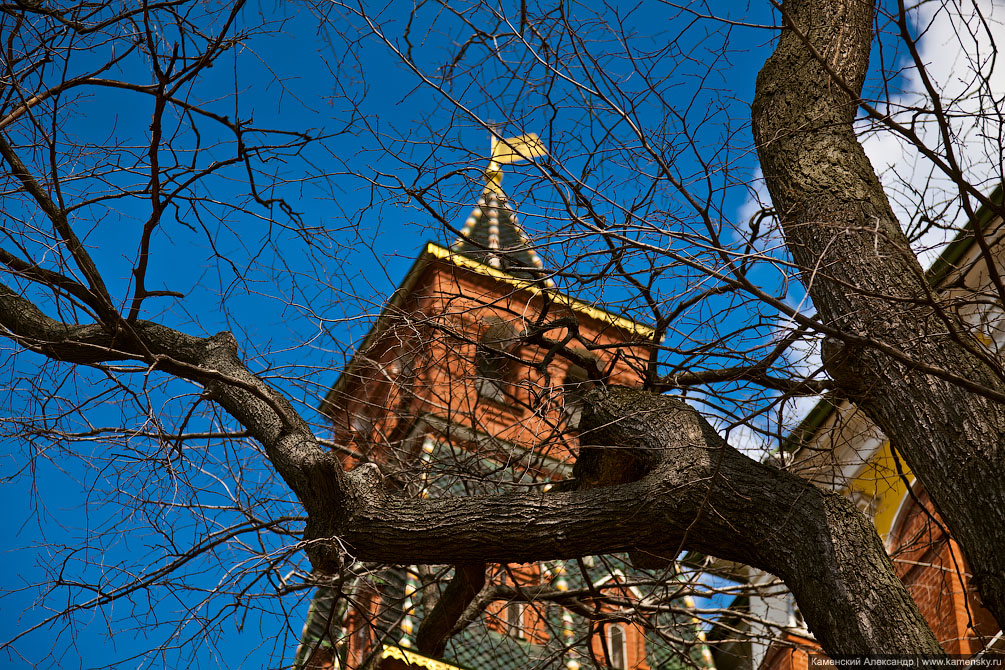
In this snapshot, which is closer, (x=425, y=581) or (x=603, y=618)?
(x=603, y=618)

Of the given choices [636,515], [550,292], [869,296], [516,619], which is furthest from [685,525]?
[516,619]

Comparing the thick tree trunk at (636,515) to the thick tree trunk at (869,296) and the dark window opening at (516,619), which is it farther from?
the dark window opening at (516,619)

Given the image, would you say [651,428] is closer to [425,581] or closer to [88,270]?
[88,270]

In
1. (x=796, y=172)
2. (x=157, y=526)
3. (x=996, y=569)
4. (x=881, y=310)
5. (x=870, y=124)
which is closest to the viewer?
(x=996, y=569)

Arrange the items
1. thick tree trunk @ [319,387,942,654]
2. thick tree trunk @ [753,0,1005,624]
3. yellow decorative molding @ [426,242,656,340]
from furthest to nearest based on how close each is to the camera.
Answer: yellow decorative molding @ [426,242,656,340] → thick tree trunk @ [319,387,942,654] → thick tree trunk @ [753,0,1005,624]

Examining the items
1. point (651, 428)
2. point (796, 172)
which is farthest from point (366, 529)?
point (796, 172)

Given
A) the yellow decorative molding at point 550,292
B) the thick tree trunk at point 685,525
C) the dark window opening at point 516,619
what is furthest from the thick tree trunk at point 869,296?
the dark window opening at point 516,619

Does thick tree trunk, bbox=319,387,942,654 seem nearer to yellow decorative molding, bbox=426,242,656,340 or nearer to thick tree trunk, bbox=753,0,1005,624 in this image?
thick tree trunk, bbox=753,0,1005,624

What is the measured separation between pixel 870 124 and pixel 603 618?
284 centimetres

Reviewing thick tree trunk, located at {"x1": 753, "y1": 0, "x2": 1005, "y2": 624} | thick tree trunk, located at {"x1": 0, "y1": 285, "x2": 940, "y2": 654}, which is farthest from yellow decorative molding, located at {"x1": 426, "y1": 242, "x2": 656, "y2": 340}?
thick tree trunk, located at {"x1": 753, "y1": 0, "x2": 1005, "y2": 624}

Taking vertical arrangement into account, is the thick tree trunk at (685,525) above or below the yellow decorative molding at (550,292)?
below

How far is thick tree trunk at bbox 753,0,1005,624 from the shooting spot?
3.28 m

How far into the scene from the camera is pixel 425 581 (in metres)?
7.00

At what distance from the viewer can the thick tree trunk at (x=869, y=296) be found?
3.28 metres
